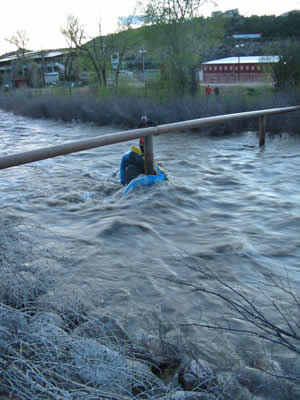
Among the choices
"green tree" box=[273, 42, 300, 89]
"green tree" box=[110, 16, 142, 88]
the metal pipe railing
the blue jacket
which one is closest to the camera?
the metal pipe railing

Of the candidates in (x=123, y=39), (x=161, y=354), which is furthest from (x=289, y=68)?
(x=123, y=39)

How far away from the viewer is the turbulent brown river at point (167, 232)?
123 inches

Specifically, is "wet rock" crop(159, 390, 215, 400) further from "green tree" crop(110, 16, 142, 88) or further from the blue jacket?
"green tree" crop(110, 16, 142, 88)

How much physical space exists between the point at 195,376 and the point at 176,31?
20.2 metres

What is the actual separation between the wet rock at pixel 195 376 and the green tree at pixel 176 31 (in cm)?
1763

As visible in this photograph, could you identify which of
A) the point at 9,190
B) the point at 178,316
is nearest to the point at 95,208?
the point at 9,190

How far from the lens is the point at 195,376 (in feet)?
7.22

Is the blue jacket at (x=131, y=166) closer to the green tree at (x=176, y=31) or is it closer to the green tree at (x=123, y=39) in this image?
the green tree at (x=176, y=31)

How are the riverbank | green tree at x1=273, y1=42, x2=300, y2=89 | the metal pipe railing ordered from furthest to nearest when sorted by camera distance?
Result: green tree at x1=273, y1=42, x2=300, y2=89, the riverbank, the metal pipe railing

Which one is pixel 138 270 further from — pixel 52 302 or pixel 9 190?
pixel 9 190

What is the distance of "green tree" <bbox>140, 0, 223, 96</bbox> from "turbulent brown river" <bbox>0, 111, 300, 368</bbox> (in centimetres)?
1143

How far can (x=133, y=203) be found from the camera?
18.6 ft

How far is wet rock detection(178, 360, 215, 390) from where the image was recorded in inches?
85.4

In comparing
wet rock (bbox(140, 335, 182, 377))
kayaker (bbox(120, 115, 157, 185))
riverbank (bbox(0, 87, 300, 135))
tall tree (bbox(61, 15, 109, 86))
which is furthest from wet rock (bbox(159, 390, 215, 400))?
tall tree (bbox(61, 15, 109, 86))
